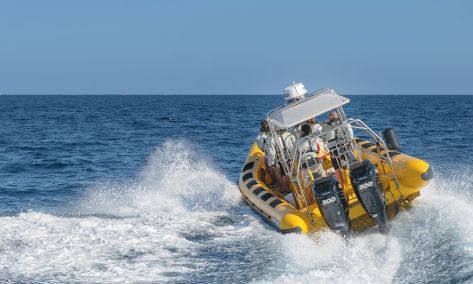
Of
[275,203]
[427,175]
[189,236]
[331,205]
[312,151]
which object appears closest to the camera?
[331,205]

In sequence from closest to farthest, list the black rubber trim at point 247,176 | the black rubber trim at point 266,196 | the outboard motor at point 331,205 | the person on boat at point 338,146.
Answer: the outboard motor at point 331,205 → the person on boat at point 338,146 → the black rubber trim at point 266,196 → the black rubber trim at point 247,176

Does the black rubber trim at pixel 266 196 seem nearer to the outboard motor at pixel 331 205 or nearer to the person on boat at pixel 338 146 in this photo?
the person on boat at pixel 338 146

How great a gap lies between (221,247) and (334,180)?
5.12 ft

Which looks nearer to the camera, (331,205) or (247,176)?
(331,205)

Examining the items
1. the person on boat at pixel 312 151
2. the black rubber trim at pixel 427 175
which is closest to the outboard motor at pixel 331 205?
the person on boat at pixel 312 151

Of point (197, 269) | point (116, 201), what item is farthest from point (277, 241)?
point (116, 201)

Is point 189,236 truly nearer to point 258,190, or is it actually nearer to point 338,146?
point 258,190

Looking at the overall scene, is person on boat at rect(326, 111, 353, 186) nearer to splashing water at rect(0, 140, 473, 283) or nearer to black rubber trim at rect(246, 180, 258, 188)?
splashing water at rect(0, 140, 473, 283)

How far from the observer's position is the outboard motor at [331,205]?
7.83 m

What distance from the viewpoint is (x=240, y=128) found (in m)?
29.0

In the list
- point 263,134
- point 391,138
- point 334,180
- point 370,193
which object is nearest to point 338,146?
point 391,138

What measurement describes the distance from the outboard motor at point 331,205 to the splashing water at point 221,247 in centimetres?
18

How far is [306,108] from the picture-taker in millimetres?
9227
